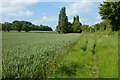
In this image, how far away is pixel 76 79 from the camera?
166 inches

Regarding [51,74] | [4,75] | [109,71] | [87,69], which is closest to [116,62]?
[109,71]

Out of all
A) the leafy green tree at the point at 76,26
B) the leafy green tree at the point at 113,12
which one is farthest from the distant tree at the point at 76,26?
the leafy green tree at the point at 113,12

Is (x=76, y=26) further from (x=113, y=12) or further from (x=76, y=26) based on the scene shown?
(x=113, y=12)

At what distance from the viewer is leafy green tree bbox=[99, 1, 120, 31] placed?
19.8 meters

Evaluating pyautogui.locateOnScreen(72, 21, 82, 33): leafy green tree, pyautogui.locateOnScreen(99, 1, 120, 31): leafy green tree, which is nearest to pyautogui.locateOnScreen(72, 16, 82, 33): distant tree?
pyautogui.locateOnScreen(72, 21, 82, 33): leafy green tree

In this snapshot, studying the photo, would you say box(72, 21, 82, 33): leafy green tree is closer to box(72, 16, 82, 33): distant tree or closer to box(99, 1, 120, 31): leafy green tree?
box(72, 16, 82, 33): distant tree

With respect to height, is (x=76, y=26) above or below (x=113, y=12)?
above

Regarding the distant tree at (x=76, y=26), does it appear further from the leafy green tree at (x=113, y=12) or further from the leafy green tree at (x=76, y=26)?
the leafy green tree at (x=113, y=12)

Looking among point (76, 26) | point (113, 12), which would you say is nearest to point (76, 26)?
point (76, 26)

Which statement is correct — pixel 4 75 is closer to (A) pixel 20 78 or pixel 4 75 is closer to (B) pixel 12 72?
(B) pixel 12 72

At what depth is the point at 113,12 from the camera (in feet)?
65.8

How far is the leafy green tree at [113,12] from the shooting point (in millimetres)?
19756

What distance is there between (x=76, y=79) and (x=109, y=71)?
5.37ft

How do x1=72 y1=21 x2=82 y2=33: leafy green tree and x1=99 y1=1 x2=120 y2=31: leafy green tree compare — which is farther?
x1=72 y1=21 x2=82 y2=33: leafy green tree
